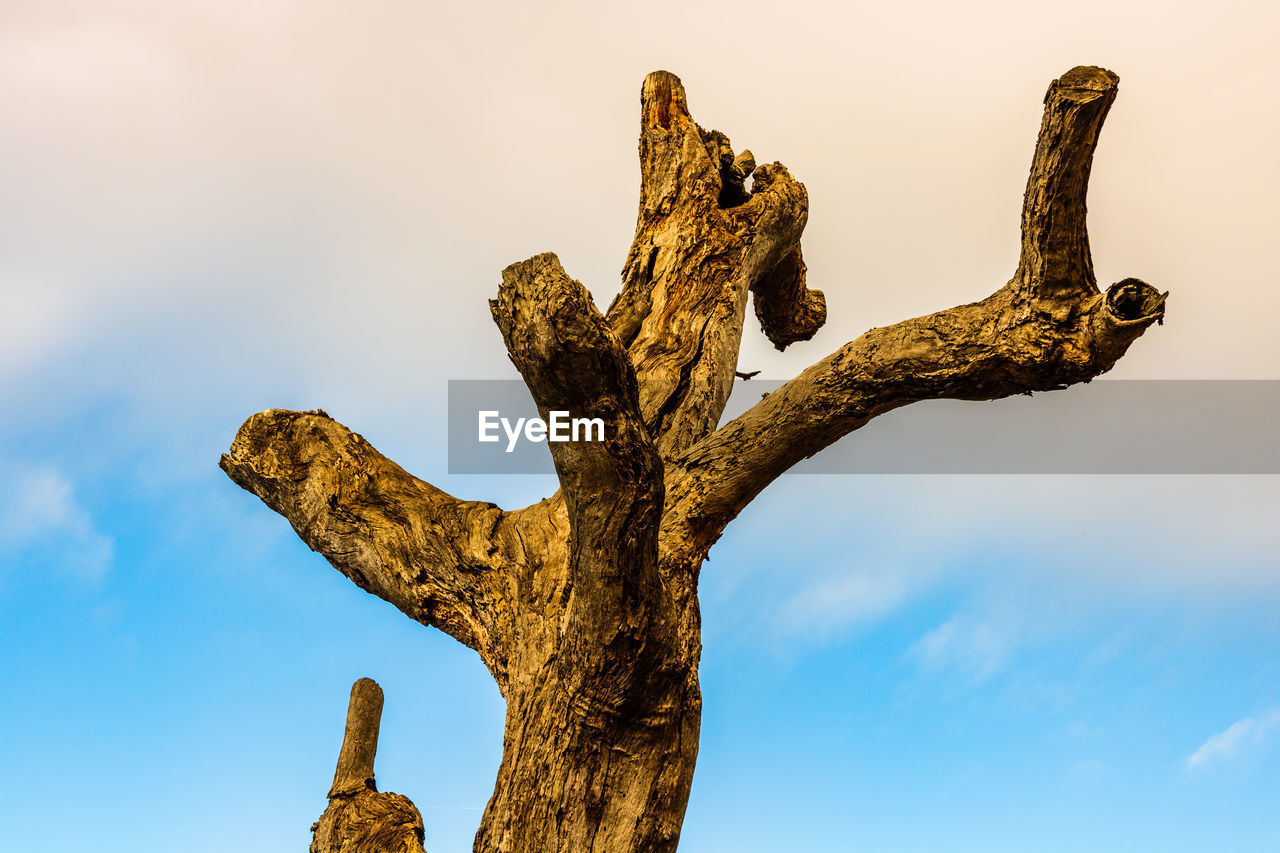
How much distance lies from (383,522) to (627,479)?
1503 mm

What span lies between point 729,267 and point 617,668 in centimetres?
219

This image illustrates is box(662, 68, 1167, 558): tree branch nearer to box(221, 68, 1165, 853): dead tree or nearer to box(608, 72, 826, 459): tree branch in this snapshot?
box(221, 68, 1165, 853): dead tree

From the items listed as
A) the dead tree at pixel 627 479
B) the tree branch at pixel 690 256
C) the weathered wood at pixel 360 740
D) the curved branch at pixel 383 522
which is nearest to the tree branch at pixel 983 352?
the dead tree at pixel 627 479

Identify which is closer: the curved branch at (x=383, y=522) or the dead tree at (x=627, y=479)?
the dead tree at (x=627, y=479)

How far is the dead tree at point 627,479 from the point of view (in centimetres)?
231

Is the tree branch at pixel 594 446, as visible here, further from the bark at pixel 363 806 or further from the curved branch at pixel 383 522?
the bark at pixel 363 806

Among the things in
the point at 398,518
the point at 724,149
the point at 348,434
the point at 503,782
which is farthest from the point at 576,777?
the point at 724,149

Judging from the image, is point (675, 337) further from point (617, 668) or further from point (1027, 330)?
point (617, 668)

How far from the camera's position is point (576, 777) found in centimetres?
277

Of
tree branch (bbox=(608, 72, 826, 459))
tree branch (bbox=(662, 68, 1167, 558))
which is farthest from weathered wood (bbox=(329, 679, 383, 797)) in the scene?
tree branch (bbox=(608, 72, 826, 459))

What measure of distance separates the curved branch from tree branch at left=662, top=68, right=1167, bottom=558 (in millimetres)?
596

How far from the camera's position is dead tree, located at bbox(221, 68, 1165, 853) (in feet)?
7.57

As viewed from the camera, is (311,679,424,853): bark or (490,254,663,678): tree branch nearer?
(490,254,663,678): tree branch

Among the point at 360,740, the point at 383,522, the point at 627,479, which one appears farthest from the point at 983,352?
the point at 360,740
